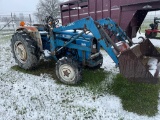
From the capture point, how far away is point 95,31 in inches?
159

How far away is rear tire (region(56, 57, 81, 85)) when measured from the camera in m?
4.42

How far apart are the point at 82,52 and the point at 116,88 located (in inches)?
50.2

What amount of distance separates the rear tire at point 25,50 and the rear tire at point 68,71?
92 cm

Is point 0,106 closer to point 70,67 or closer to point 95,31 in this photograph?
point 70,67

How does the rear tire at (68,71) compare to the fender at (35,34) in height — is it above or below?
below

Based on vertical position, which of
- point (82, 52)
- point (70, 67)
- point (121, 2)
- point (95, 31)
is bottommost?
point (70, 67)

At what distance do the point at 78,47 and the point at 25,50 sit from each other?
1.68m

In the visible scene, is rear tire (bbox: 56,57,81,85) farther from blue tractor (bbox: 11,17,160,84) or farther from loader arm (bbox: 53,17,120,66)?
loader arm (bbox: 53,17,120,66)

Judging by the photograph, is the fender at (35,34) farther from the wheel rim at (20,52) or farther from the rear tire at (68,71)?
the rear tire at (68,71)

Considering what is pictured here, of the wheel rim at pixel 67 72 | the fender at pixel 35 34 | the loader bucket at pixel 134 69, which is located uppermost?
the fender at pixel 35 34

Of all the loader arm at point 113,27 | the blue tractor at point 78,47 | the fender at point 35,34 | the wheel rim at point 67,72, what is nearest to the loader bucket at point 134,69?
the blue tractor at point 78,47

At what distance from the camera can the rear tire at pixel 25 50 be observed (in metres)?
5.03

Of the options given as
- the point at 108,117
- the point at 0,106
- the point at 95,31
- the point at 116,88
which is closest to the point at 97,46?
the point at 95,31

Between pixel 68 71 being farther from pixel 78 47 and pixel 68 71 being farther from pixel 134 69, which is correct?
pixel 134 69
